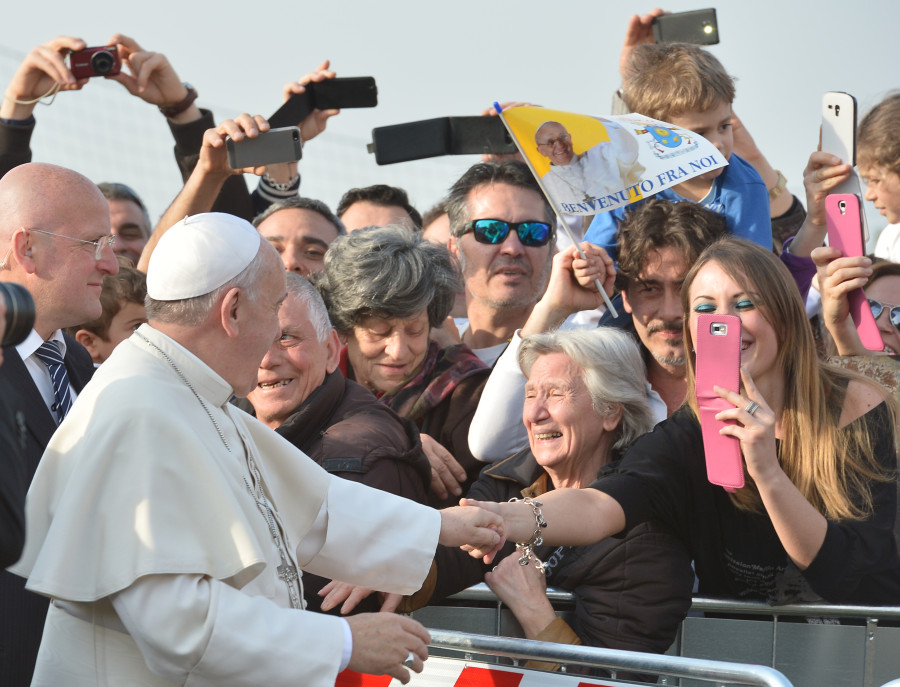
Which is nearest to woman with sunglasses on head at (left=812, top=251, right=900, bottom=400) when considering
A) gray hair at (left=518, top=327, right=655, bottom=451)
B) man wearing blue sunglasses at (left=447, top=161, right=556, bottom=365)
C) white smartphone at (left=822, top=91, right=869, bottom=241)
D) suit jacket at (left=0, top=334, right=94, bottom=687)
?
white smartphone at (left=822, top=91, right=869, bottom=241)

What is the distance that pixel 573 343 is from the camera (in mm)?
4367

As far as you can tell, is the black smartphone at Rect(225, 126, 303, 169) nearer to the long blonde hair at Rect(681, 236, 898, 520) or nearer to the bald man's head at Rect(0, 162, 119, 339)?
the bald man's head at Rect(0, 162, 119, 339)

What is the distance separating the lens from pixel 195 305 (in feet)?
10.4

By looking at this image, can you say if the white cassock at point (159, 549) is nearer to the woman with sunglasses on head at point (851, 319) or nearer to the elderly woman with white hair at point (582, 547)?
the elderly woman with white hair at point (582, 547)

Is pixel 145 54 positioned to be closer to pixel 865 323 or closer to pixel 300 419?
pixel 300 419

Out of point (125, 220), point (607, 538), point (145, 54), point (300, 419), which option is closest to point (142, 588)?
point (300, 419)

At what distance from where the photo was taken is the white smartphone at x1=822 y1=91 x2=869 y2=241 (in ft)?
15.5

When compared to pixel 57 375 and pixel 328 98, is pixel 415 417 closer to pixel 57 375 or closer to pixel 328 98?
pixel 57 375

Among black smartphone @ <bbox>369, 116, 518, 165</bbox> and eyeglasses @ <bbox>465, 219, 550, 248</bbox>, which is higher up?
black smartphone @ <bbox>369, 116, 518, 165</bbox>

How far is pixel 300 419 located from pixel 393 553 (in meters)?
0.78

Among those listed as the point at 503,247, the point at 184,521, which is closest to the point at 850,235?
the point at 503,247

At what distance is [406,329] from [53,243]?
4.75 feet

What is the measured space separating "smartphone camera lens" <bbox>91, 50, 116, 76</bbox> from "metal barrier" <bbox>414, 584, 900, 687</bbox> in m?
3.27

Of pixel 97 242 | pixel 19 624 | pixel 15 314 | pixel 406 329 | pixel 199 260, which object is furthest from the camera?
pixel 406 329
